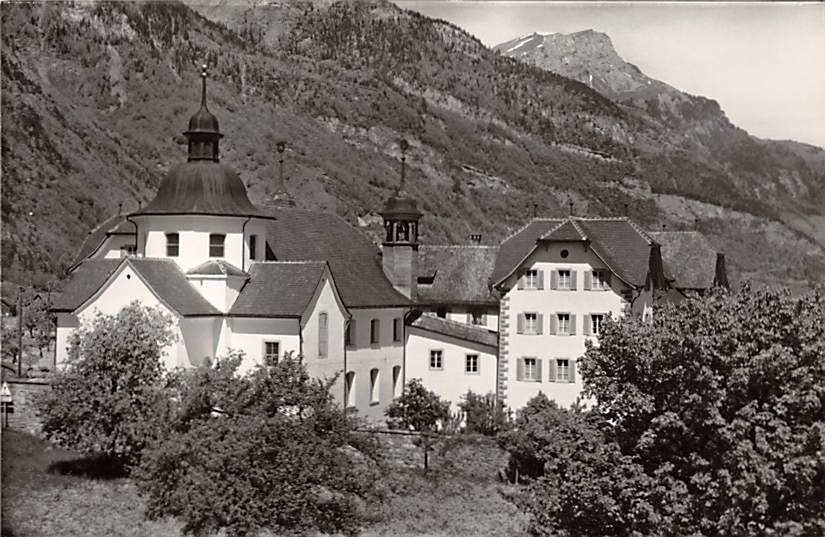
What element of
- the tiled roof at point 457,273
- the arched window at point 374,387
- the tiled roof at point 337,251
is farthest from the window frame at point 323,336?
the tiled roof at point 457,273

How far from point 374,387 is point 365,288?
4654mm

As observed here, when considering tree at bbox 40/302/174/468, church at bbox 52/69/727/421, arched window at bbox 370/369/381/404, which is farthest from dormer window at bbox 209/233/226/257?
arched window at bbox 370/369/381/404

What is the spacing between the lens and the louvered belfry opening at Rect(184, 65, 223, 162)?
177ft

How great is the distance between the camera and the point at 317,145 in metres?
171

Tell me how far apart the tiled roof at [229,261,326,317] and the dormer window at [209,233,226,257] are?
64.0 inches

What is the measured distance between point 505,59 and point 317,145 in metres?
43.0

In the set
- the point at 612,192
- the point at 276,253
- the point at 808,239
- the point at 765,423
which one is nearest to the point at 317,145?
the point at 612,192

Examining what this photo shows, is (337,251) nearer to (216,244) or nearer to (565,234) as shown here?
(216,244)

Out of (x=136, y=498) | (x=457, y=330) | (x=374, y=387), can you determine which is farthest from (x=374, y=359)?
(x=136, y=498)

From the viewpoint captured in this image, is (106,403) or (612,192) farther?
(612,192)

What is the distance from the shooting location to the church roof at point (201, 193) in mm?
52531

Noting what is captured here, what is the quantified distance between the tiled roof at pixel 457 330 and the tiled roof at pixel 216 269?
10.8 metres

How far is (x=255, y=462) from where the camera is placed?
1535 inches

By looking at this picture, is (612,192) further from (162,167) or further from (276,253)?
(276,253)
